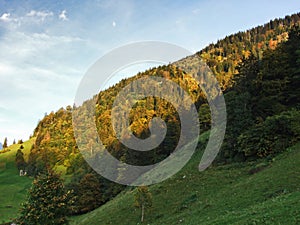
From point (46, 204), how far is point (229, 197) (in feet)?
61.9

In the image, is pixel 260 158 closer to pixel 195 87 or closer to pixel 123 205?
pixel 123 205

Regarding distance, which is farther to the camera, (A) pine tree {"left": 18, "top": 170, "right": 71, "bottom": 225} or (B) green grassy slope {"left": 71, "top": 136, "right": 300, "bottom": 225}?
(A) pine tree {"left": 18, "top": 170, "right": 71, "bottom": 225}

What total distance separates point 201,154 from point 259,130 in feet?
48.1

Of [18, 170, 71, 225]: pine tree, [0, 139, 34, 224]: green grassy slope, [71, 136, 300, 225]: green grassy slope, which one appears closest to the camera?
[71, 136, 300, 225]: green grassy slope

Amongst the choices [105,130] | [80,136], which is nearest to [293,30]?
[105,130]

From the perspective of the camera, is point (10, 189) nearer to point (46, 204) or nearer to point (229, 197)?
point (46, 204)

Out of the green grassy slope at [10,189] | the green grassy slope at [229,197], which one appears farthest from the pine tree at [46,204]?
the green grassy slope at [10,189]

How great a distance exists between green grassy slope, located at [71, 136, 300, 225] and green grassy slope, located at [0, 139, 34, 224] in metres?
20.1

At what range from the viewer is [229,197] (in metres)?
29.3

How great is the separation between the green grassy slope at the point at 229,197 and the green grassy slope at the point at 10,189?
20.1 metres

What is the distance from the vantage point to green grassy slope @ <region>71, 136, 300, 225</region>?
2016 centimetres

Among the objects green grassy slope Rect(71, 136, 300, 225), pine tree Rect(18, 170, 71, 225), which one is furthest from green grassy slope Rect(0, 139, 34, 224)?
green grassy slope Rect(71, 136, 300, 225)

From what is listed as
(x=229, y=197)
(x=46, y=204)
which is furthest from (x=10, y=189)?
(x=229, y=197)

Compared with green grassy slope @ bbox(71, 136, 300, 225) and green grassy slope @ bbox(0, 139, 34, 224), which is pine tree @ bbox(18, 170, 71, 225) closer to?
green grassy slope @ bbox(71, 136, 300, 225)
